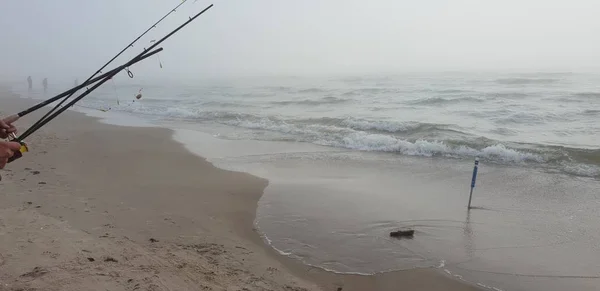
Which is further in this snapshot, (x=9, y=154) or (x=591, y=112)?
(x=591, y=112)

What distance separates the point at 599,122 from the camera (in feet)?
49.7

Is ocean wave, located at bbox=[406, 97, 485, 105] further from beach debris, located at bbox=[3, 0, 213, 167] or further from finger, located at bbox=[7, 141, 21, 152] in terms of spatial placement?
finger, located at bbox=[7, 141, 21, 152]

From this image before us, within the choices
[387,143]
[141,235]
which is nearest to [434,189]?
[387,143]

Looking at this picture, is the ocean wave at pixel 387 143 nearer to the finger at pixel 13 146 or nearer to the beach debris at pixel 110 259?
the beach debris at pixel 110 259

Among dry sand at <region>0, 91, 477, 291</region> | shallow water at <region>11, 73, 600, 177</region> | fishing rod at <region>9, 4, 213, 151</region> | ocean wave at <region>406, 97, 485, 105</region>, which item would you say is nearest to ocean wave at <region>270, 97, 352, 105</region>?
shallow water at <region>11, 73, 600, 177</region>

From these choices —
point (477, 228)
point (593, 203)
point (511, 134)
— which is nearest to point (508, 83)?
point (511, 134)

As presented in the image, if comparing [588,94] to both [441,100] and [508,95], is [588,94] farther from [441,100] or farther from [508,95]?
[441,100]

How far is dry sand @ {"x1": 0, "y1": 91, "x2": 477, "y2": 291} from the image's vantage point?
11.8ft

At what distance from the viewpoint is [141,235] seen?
15.7 ft

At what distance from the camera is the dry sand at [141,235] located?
360 cm

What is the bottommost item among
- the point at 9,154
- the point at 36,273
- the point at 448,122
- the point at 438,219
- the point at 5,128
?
the point at 438,219

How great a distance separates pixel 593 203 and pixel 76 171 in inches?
381

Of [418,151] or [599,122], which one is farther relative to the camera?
[599,122]

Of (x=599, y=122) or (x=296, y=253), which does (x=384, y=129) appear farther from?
(x=296, y=253)
